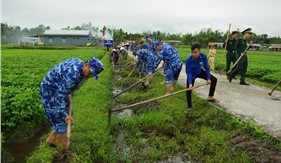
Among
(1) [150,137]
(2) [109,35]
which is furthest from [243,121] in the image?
(2) [109,35]

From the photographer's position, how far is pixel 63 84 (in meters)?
3.89

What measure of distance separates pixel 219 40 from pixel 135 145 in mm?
66483

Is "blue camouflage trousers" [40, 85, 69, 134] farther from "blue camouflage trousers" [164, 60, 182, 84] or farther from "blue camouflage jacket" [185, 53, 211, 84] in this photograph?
"blue camouflage trousers" [164, 60, 182, 84]

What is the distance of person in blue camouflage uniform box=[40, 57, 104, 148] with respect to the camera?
153 inches

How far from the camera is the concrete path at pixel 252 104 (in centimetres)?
554

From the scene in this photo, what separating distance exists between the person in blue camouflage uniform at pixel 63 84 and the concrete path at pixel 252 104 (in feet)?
11.6

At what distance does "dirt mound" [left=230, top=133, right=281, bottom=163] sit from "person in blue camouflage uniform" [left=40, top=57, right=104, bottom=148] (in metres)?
2.73

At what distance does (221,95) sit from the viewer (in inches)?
320

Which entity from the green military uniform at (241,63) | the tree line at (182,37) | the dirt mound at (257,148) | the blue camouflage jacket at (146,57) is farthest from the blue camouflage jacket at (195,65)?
the tree line at (182,37)

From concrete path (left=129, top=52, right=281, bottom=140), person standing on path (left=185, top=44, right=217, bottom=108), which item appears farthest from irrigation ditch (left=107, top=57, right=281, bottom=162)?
person standing on path (left=185, top=44, right=217, bottom=108)

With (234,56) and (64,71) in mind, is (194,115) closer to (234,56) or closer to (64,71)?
(64,71)

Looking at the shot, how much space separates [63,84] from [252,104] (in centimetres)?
521

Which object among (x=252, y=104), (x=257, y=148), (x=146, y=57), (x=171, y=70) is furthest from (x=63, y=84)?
(x=146, y=57)

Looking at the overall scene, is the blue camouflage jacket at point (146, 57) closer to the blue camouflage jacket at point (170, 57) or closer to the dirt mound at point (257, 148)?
the blue camouflage jacket at point (170, 57)
